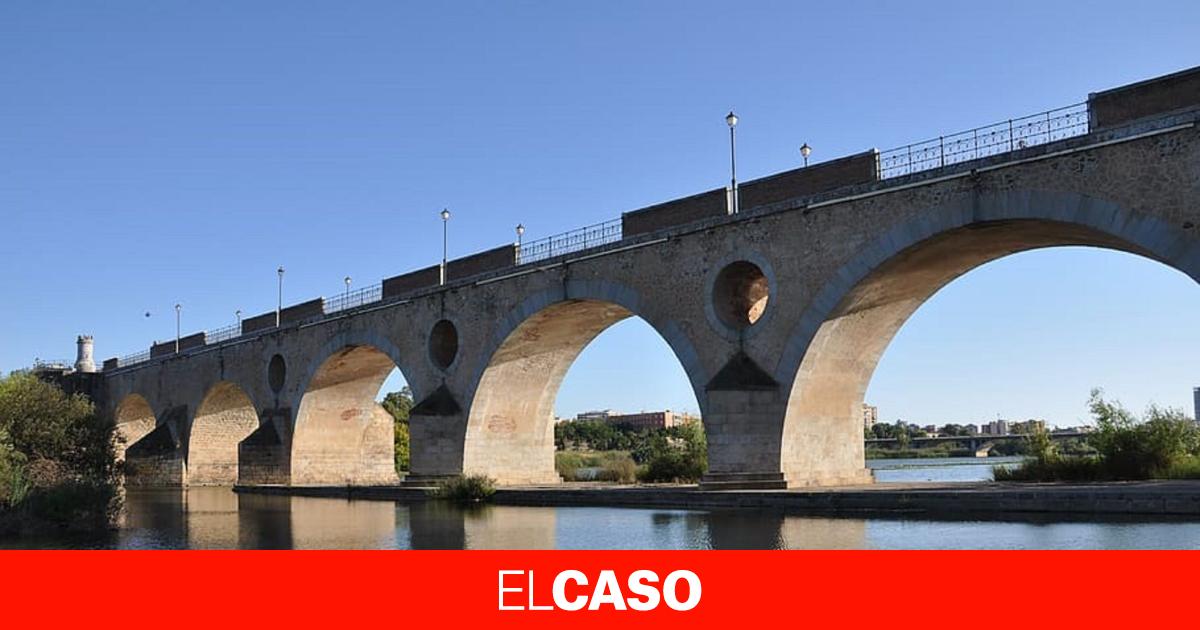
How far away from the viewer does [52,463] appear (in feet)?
81.6

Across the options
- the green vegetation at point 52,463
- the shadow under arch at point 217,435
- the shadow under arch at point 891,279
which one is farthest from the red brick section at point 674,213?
the shadow under arch at point 217,435

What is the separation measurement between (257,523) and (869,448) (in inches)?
2746

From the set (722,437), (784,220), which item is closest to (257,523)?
(722,437)

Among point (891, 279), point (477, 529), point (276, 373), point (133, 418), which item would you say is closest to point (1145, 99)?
point (891, 279)

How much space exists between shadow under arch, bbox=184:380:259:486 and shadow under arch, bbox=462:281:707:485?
1978 cm

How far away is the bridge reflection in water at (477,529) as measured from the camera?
16156 mm

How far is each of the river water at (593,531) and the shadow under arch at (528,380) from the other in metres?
6.25

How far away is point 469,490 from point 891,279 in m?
12.0

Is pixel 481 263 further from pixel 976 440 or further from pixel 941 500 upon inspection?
pixel 976 440
